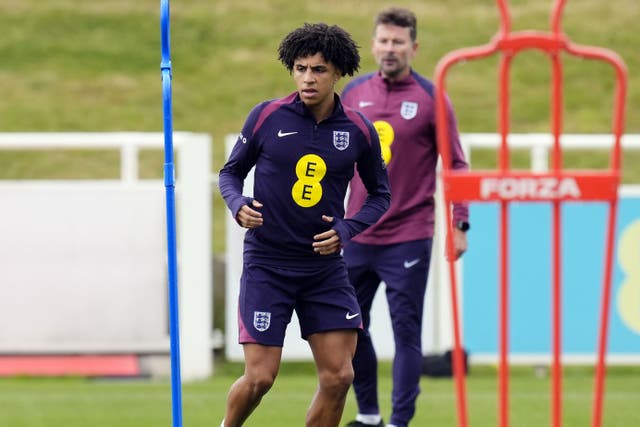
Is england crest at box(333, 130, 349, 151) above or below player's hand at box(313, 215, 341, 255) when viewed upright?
above

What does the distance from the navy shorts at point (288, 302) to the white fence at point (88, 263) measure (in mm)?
4536

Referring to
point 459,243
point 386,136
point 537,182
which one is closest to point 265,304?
point 459,243

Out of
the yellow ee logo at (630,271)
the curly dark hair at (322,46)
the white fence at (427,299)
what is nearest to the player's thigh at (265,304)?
the curly dark hair at (322,46)

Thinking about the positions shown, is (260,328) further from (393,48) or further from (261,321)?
(393,48)

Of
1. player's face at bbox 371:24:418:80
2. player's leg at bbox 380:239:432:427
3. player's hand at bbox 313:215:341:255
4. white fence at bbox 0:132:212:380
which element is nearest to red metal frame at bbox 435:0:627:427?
player's hand at bbox 313:215:341:255

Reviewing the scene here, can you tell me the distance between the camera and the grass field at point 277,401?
26.1 feet

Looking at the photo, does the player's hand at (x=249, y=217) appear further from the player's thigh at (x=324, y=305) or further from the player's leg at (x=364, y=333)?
the player's leg at (x=364, y=333)

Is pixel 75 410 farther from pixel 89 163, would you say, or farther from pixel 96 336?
pixel 89 163

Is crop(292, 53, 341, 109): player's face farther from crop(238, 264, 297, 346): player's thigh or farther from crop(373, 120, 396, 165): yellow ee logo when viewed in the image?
crop(373, 120, 396, 165): yellow ee logo

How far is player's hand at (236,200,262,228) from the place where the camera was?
17.7 feet

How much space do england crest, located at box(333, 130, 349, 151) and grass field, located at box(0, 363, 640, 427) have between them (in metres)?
2.54

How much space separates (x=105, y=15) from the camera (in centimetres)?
2823

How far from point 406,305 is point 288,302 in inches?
59.4

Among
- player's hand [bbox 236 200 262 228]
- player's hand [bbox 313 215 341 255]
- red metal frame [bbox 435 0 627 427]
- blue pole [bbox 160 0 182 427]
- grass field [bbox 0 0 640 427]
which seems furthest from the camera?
grass field [bbox 0 0 640 427]
